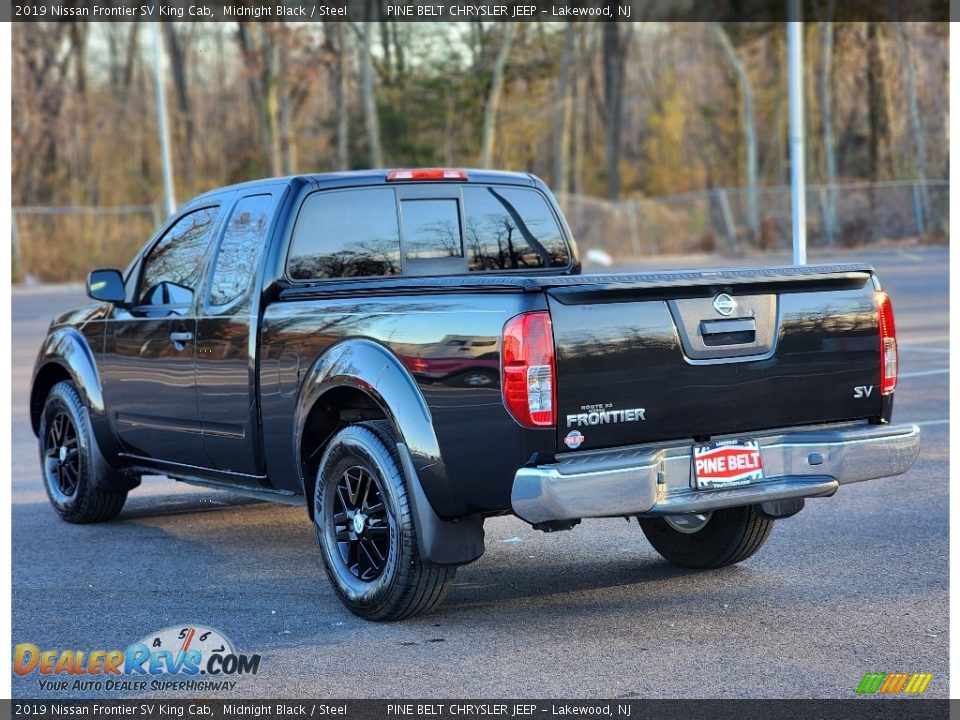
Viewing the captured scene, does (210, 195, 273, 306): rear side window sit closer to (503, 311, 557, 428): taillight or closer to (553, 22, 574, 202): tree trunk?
(503, 311, 557, 428): taillight

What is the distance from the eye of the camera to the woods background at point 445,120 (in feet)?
142

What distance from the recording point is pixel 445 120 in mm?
51094

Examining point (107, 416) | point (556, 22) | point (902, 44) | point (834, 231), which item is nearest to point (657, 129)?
point (556, 22)

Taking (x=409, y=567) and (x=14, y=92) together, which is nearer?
(x=409, y=567)

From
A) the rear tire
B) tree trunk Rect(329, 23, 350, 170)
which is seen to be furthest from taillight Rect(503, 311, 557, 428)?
tree trunk Rect(329, 23, 350, 170)

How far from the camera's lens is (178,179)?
4919cm

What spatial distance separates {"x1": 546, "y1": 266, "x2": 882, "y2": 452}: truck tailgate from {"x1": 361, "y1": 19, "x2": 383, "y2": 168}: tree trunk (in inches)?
1581

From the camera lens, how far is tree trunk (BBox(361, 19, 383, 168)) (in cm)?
4541

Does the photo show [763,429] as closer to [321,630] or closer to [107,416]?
[321,630]

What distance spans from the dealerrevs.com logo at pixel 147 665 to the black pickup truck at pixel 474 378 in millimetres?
721

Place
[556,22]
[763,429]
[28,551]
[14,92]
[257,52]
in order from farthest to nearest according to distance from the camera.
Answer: [556,22], [14,92], [257,52], [28,551], [763,429]

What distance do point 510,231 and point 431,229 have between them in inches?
19.0

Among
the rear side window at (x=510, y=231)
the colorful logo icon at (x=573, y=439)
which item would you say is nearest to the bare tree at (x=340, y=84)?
the rear side window at (x=510, y=231)

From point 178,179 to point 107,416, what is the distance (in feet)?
139
